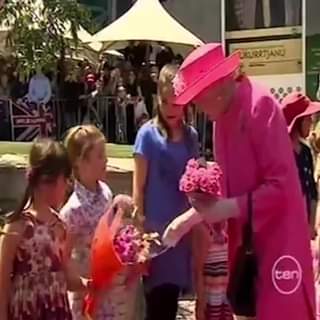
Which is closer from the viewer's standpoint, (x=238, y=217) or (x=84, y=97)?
(x=238, y=217)

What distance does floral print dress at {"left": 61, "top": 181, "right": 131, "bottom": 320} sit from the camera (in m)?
5.62

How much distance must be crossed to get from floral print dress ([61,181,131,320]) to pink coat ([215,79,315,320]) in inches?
44.5

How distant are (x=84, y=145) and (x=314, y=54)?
16.7 meters

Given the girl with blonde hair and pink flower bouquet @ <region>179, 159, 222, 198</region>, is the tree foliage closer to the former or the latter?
the girl with blonde hair

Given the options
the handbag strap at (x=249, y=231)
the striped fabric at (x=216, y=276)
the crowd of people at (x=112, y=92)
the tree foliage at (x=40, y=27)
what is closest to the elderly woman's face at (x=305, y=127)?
the striped fabric at (x=216, y=276)

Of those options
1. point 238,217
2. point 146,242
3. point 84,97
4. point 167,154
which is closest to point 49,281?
point 146,242

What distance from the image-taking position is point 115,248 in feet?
17.5

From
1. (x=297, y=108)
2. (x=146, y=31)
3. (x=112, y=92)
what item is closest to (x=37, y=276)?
(x=297, y=108)

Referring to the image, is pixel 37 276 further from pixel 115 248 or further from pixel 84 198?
pixel 84 198

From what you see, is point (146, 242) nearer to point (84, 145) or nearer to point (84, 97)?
point (84, 145)

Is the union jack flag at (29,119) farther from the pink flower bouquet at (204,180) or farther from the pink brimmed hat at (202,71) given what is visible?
the pink brimmed hat at (202,71)

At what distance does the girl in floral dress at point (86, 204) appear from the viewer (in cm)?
565

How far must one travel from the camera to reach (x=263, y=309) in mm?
4598

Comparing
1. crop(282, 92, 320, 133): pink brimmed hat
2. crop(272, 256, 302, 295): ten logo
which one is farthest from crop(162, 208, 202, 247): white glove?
crop(282, 92, 320, 133): pink brimmed hat
